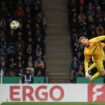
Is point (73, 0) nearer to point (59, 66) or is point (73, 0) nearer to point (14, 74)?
point (59, 66)

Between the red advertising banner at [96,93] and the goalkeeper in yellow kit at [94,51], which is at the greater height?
the goalkeeper in yellow kit at [94,51]

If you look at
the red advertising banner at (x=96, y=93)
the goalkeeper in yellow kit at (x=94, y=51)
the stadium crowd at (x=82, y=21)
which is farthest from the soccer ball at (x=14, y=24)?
the red advertising banner at (x=96, y=93)

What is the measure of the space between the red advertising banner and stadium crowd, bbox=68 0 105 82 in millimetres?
5142

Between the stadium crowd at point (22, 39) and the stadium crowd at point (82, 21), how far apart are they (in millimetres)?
1221

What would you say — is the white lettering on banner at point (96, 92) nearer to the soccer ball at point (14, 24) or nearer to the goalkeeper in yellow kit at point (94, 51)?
the goalkeeper in yellow kit at point (94, 51)

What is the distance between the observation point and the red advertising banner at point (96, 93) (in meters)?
19.4

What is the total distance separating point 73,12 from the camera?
Result: 26297mm

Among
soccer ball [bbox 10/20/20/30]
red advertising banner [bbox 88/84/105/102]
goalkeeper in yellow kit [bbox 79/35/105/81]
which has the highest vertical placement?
soccer ball [bbox 10/20/20/30]

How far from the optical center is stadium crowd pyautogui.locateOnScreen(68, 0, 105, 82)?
1000 inches

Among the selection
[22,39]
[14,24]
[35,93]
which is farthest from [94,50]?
[22,39]

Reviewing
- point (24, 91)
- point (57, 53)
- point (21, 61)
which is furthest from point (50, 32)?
point (24, 91)

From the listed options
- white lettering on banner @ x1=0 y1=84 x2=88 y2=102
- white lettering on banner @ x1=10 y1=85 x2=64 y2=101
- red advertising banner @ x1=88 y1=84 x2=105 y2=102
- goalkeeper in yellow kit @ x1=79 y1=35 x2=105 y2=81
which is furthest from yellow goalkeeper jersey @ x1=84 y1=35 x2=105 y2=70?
white lettering on banner @ x1=10 y1=85 x2=64 y2=101

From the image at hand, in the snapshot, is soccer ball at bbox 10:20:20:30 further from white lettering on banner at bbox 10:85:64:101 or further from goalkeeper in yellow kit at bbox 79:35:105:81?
goalkeeper in yellow kit at bbox 79:35:105:81

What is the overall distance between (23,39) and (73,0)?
2793mm
